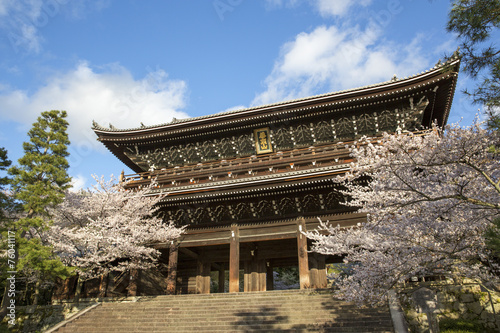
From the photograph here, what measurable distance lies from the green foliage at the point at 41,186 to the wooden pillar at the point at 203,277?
7.47 m

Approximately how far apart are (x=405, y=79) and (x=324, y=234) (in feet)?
29.0

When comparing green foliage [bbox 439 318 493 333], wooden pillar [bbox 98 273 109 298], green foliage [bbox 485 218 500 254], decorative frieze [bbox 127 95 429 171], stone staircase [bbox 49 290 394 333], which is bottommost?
green foliage [bbox 439 318 493 333]

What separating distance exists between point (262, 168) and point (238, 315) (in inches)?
311

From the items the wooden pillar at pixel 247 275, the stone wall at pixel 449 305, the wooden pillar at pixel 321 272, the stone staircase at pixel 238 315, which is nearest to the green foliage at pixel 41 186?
the stone staircase at pixel 238 315

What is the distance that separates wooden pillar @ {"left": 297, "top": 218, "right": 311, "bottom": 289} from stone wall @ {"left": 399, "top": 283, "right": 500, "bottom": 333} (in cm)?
390

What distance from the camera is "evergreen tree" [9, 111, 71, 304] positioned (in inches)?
488

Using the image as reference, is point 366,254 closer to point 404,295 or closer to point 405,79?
point 404,295

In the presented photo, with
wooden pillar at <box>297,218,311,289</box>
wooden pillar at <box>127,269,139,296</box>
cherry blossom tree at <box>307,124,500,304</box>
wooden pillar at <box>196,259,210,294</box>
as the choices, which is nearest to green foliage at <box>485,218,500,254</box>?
cherry blossom tree at <box>307,124,500,304</box>

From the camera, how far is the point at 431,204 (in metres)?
7.39

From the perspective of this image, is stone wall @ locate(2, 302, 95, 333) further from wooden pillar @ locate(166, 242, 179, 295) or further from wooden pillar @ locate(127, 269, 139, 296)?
wooden pillar @ locate(166, 242, 179, 295)

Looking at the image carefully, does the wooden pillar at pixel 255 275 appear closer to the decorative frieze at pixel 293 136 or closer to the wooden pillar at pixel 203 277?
the wooden pillar at pixel 203 277

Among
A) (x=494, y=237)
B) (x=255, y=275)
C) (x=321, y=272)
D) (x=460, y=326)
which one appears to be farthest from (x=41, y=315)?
(x=494, y=237)

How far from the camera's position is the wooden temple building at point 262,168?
15.0m

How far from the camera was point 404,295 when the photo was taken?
11.5 meters
